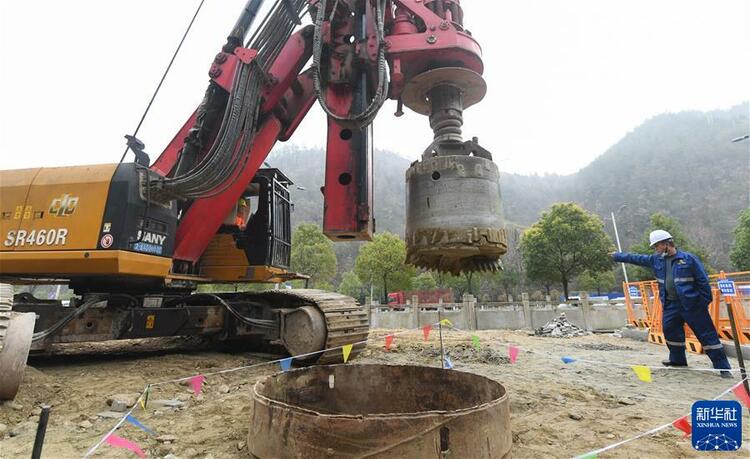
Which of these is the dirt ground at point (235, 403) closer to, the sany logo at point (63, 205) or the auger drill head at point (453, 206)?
the auger drill head at point (453, 206)

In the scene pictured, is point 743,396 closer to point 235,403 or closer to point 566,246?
point 235,403

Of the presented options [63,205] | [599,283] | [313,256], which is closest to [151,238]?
[63,205]

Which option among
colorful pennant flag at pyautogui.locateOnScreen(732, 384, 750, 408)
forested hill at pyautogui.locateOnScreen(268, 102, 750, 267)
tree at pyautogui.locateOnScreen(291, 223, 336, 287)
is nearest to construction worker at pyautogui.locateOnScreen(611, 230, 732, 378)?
colorful pennant flag at pyautogui.locateOnScreen(732, 384, 750, 408)

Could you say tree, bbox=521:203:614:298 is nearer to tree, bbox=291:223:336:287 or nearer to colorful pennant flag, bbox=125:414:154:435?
tree, bbox=291:223:336:287

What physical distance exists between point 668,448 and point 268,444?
250 cm

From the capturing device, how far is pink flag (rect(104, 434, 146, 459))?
8.62 feet

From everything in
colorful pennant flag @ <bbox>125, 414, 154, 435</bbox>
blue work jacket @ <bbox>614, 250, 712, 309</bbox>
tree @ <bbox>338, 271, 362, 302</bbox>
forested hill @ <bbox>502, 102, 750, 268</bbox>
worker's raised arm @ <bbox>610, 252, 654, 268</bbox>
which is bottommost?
colorful pennant flag @ <bbox>125, 414, 154, 435</bbox>

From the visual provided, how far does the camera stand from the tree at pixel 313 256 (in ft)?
108

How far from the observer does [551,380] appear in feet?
16.6

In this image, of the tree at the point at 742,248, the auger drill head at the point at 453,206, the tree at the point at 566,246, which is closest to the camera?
the auger drill head at the point at 453,206

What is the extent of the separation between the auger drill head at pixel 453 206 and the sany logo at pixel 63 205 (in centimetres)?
358

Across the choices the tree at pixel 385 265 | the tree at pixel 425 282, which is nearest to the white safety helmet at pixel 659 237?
the tree at pixel 385 265

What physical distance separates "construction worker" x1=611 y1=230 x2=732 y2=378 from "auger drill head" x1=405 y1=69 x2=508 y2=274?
370cm

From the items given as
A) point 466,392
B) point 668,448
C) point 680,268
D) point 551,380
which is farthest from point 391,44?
point 680,268
